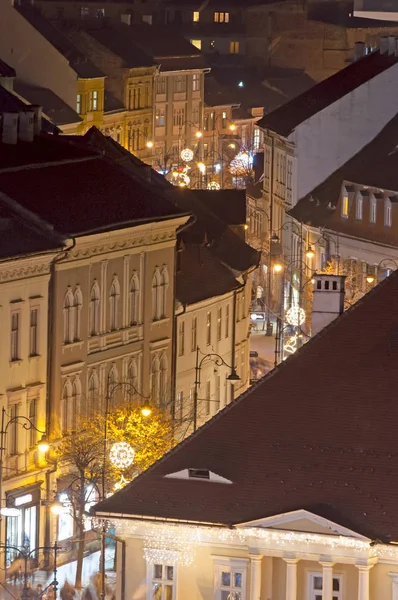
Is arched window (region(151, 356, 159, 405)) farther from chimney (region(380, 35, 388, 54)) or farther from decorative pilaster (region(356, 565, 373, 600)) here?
chimney (region(380, 35, 388, 54))

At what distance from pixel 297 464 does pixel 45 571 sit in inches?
1059

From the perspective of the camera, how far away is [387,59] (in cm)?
14362

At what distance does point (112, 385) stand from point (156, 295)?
537 centimetres

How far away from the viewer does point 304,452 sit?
185 ft

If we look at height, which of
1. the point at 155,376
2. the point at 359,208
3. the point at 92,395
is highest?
the point at 92,395

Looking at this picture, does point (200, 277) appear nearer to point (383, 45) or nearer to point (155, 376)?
point (155, 376)

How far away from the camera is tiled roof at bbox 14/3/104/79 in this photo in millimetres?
158750

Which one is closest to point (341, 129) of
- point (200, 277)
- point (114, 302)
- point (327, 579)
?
point (200, 277)

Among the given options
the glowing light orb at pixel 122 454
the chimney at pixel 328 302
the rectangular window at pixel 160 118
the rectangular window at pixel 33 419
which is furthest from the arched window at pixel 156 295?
the rectangular window at pixel 160 118

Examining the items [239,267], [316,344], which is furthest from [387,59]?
[316,344]

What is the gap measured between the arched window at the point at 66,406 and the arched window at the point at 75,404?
0.04 m

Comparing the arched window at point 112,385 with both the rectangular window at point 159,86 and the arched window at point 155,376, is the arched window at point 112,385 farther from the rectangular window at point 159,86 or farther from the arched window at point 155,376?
the rectangular window at point 159,86

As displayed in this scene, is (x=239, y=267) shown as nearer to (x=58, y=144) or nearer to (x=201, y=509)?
(x=58, y=144)

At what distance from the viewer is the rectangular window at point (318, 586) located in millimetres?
55844
